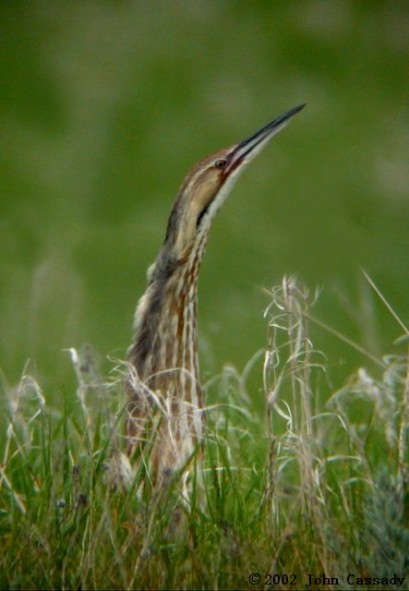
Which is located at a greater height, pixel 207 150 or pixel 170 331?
pixel 207 150

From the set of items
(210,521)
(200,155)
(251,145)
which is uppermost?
(200,155)

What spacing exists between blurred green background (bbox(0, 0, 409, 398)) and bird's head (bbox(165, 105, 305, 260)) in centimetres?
258

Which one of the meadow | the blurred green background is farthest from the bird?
the blurred green background

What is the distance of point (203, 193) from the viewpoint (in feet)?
14.8

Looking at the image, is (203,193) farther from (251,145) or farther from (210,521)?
(210,521)

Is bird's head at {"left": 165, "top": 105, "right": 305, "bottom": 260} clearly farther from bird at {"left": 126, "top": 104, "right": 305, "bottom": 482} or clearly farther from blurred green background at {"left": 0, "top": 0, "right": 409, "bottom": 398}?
blurred green background at {"left": 0, "top": 0, "right": 409, "bottom": 398}

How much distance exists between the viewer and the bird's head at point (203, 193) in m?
4.46

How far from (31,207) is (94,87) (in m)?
0.93

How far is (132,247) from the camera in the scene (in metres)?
8.59

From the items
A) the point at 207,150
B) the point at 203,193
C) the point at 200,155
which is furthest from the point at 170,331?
the point at 207,150

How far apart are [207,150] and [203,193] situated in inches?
211

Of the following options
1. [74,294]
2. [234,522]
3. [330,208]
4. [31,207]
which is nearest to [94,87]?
[31,207]

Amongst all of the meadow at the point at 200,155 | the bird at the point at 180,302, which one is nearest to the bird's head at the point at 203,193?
the bird at the point at 180,302

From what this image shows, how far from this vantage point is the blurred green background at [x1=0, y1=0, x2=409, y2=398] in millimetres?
7789
